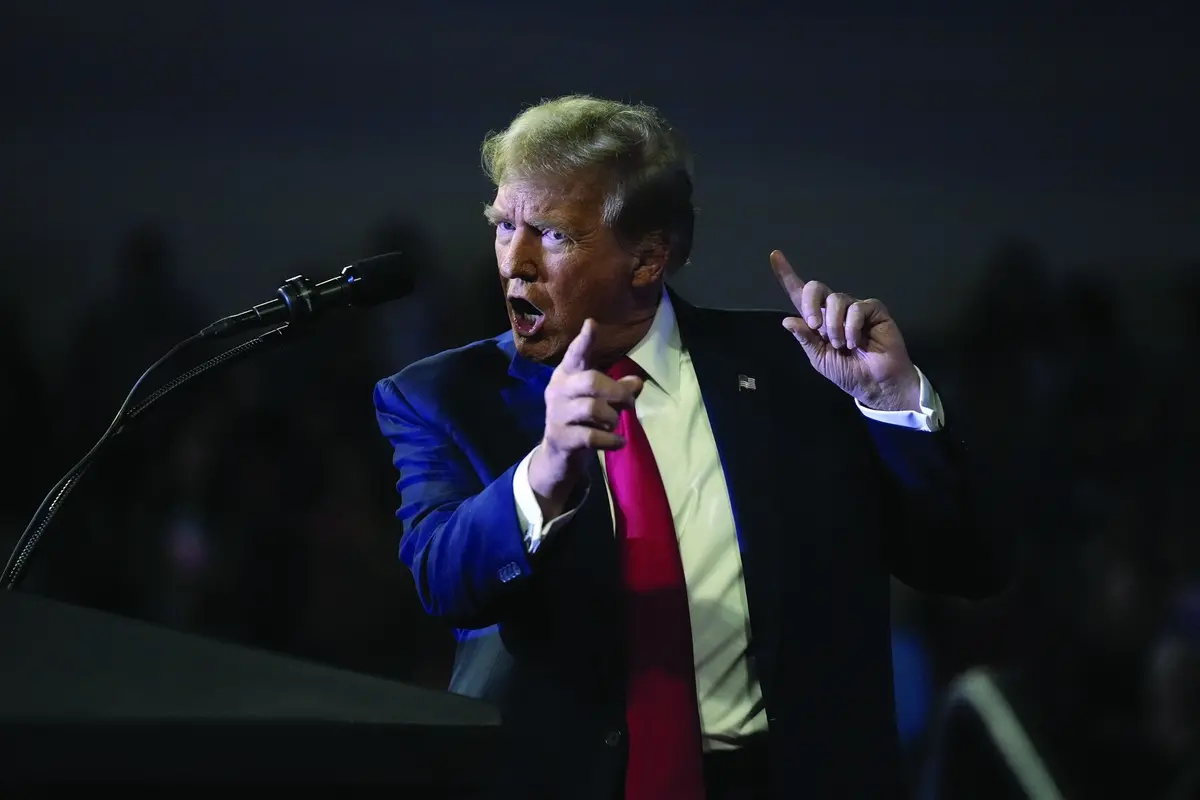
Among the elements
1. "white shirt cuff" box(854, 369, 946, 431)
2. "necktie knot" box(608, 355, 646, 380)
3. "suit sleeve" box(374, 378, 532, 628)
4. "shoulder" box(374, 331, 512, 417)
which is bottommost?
"white shirt cuff" box(854, 369, 946, 431)

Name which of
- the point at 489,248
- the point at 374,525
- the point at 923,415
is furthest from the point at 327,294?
the point at 489,248

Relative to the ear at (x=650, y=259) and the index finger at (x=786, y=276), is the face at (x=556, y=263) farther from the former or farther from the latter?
the index finger at (x=786, y=276)

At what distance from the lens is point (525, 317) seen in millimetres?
1564

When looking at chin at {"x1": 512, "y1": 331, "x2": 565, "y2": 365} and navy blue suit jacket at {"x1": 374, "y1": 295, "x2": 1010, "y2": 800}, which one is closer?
navy blue suit jacket at {"x1": 374, "y1": 295, "x2": 1010, "y2": 800}

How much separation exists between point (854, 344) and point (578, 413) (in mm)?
380

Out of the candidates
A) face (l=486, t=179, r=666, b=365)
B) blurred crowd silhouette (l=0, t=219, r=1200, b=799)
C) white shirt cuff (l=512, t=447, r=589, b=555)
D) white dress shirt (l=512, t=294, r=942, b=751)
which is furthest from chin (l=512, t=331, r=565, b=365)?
blurred crowd silhouette (l=0, t=219, r=1200, b=799)

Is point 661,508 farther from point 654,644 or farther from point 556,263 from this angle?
point 556,263

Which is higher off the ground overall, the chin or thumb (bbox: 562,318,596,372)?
thumb (bbox: 562,318,596,372)

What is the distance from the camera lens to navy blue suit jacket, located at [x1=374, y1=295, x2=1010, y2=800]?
1.40 metres

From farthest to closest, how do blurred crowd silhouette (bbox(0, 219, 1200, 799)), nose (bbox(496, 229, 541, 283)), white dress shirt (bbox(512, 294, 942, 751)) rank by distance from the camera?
blurred crowd silhouette (bbox(0, 219, 1200, 799)) → nose (bbox(496, 229, 541, 283)) → white dress shirt (bbox(512, 294, 942, 751))

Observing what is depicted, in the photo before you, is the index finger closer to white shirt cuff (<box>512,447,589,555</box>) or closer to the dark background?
white shirt cuff (<box>512,447,589,555</box>)

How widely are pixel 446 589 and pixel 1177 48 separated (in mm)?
2893

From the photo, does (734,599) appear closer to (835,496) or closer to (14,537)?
(835,496)

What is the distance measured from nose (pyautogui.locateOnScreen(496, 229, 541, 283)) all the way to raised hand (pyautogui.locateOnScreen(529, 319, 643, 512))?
1.03ft
